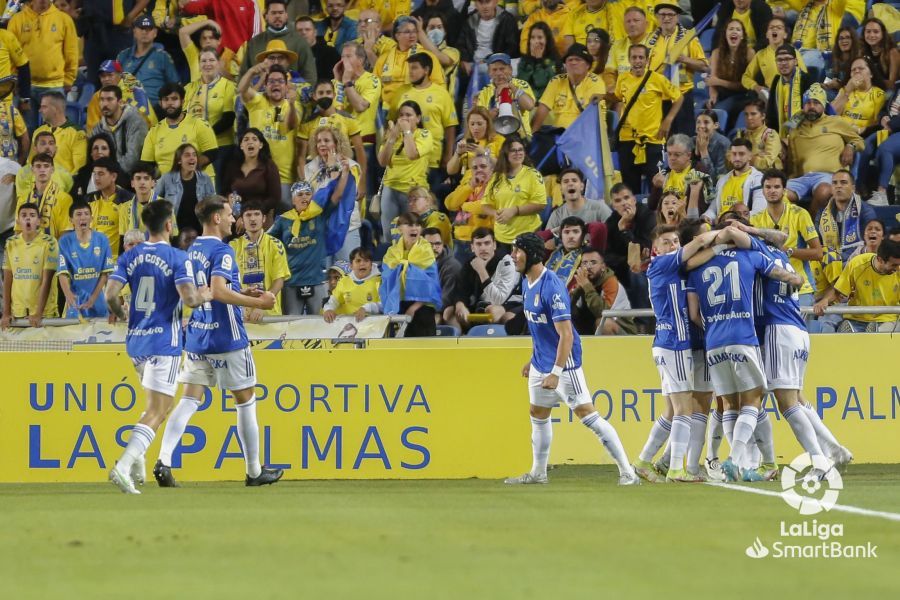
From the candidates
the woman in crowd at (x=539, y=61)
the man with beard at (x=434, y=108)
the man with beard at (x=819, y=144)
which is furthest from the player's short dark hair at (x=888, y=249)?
the man with beard at (x=434, y=108)

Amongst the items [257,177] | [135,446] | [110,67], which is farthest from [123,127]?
[135,446]

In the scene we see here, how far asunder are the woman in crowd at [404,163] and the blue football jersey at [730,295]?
23.9ft

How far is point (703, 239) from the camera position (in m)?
11.2

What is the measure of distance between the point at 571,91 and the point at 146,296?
883 centimetres

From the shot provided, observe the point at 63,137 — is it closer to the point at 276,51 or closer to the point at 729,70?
the point at 276,51

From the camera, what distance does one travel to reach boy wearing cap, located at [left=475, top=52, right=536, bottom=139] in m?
18.2

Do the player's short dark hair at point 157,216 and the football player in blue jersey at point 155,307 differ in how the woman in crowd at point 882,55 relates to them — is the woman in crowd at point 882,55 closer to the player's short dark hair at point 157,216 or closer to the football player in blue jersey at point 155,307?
the player's short dark hair at point 157,216

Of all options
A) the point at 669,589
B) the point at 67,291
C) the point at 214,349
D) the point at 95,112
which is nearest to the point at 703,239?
the point at 214,349

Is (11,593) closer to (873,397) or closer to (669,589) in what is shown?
(669,589)

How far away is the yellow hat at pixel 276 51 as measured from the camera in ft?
61.2

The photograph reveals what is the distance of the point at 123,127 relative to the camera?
19000 millimetres

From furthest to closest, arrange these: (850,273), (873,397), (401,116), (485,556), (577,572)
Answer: (401,116) → (850,273) → (873,397) → (485,556) → (577,572)

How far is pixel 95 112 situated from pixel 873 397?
36.5 ft

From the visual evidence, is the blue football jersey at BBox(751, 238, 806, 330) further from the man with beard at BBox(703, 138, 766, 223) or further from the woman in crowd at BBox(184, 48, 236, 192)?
the woman in crowd at BBox(184, 48, 236, 192)
